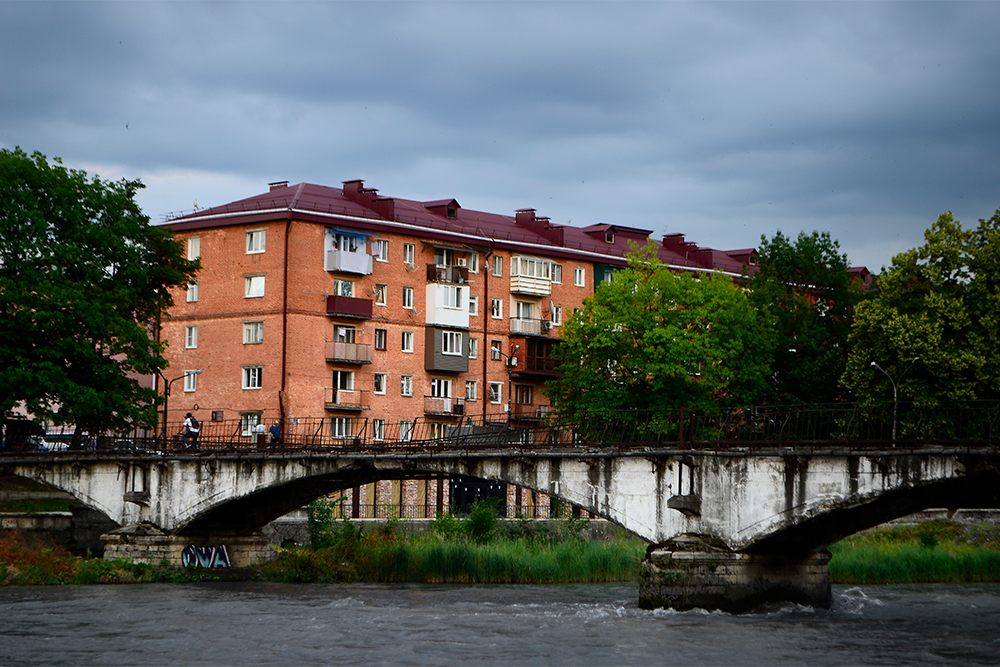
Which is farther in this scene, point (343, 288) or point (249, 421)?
point (343, 288)

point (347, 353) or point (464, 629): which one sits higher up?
point (347, 353)

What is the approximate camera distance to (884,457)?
35781mm

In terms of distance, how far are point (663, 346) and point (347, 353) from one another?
17.9 meters

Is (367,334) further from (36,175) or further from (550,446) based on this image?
(550,446)

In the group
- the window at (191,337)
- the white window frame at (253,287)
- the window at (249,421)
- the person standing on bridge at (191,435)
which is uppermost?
the white window frame at (253,287)

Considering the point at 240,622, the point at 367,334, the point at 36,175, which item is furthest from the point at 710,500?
the point at 367,334

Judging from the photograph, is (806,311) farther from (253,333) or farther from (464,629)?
(464,629)

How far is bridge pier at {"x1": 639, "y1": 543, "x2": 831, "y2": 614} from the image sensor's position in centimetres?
3816

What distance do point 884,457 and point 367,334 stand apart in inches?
Result: 1770

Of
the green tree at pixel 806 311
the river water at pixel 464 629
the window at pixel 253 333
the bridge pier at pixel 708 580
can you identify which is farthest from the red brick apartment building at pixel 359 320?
the bridge pier at pixel 708 580

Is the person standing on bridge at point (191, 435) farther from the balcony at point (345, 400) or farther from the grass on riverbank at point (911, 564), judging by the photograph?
the grass on riverbank at point (911, 564)

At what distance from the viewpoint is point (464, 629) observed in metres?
34.4

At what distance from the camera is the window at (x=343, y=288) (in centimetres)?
7550

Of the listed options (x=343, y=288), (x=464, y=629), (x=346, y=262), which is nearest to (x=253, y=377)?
(x=343, y=288)
